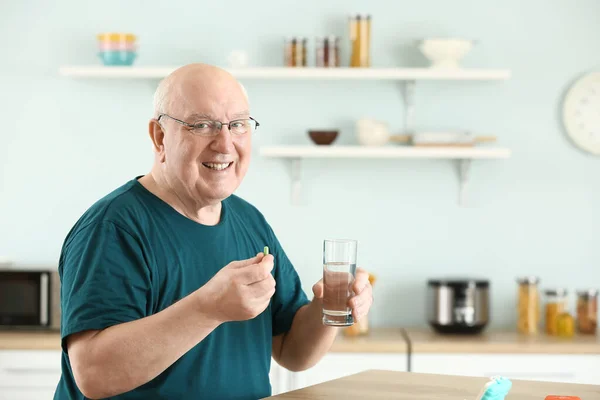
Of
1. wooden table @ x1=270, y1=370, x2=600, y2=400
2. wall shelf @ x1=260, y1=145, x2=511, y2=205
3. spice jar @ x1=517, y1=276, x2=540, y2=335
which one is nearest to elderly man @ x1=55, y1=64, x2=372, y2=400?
wooden table @ x1=270, y1=370, x2=600, y2=400

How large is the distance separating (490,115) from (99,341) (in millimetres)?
2718

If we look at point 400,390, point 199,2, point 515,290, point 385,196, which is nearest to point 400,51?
point 385,196

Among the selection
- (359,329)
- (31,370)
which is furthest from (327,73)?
(31,370)

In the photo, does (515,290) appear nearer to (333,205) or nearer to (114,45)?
(333,205)

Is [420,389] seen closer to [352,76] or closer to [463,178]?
[352,76]

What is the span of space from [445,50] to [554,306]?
48.3 inches

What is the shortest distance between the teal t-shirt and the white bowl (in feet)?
6.40

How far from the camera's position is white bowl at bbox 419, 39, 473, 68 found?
12.2 feet

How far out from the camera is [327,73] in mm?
3715

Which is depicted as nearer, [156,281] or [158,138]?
[156,281]

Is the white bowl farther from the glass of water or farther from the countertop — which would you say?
the glass of water

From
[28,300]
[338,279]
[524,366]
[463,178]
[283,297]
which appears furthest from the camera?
[463,178]

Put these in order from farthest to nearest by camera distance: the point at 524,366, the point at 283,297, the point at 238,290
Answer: the point at 524,366, the point at 283,297, the point at 238,290

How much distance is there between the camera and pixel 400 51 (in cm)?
394
